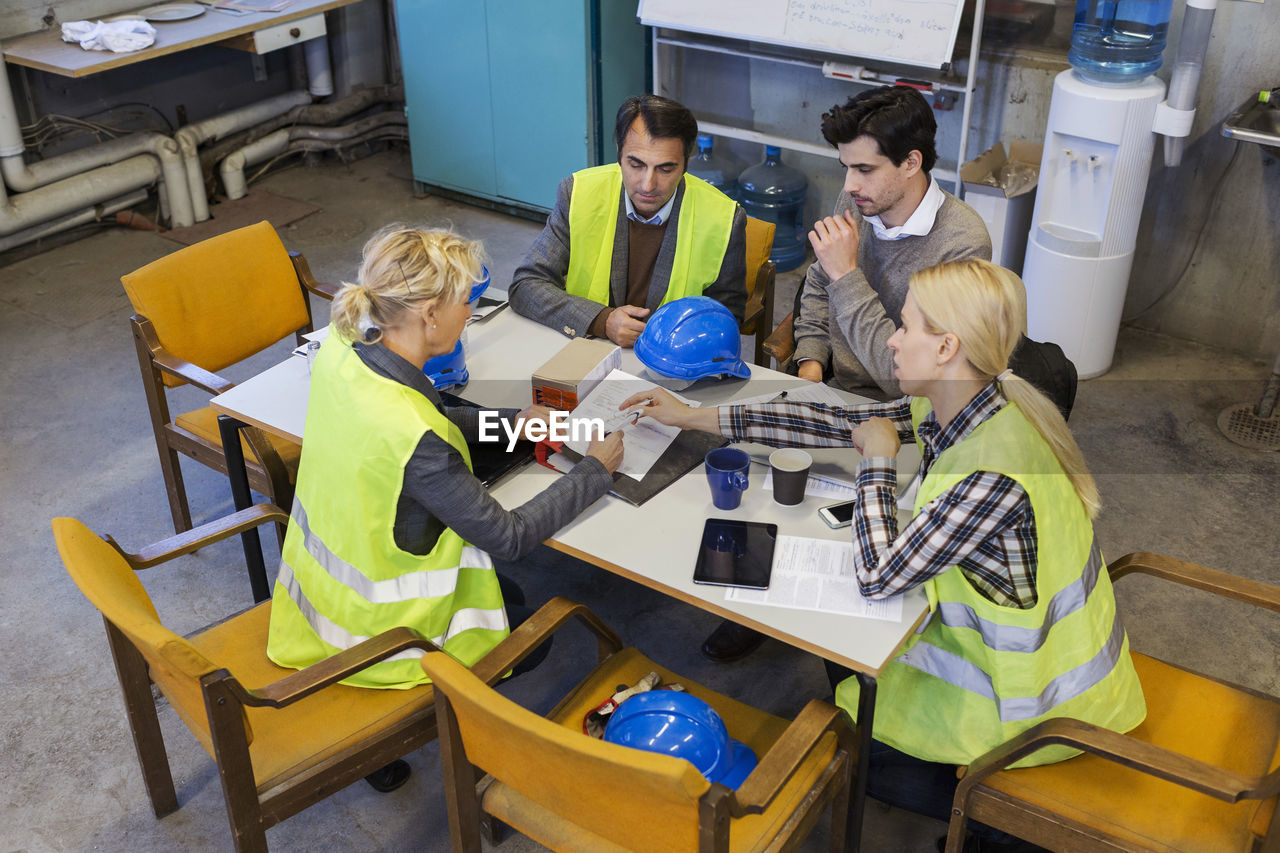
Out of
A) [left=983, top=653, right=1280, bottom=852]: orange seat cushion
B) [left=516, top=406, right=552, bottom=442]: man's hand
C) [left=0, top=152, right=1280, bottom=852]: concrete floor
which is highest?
[left=516, top=406, right=552, bottom=442]: man's hand

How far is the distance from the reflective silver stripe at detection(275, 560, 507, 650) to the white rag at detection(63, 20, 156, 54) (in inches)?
139

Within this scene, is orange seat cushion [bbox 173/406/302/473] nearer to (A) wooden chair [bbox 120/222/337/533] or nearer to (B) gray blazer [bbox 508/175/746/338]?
(A) wooden chair [bbox 120/222/337/533]

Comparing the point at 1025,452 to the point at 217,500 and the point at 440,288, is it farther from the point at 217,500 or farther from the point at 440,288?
the point at 217,500

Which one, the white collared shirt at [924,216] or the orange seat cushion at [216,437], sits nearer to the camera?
the white collared shirt at [924,216]

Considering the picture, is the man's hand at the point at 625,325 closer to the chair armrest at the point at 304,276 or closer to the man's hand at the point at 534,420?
the man's hand at the point at 534,420

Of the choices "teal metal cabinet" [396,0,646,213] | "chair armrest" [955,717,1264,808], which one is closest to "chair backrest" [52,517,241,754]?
"chair armrest" [955,717,1264,808]

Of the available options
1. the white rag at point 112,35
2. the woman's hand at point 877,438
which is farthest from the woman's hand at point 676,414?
the white rag at point 112,35

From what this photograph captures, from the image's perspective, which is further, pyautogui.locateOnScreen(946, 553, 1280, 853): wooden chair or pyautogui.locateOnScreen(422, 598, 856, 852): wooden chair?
pyautogui.locateOnScreen(946, 553, 1280, 853): wooden chair

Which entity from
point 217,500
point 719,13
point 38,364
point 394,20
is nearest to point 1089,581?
point 217,500

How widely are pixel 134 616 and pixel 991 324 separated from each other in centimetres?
149

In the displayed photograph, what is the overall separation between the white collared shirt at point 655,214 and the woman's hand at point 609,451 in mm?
948

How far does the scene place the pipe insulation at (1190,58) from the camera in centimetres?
364

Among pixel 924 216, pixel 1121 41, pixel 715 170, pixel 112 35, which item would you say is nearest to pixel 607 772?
pixel 924 216

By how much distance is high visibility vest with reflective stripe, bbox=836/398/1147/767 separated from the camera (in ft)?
6.20
